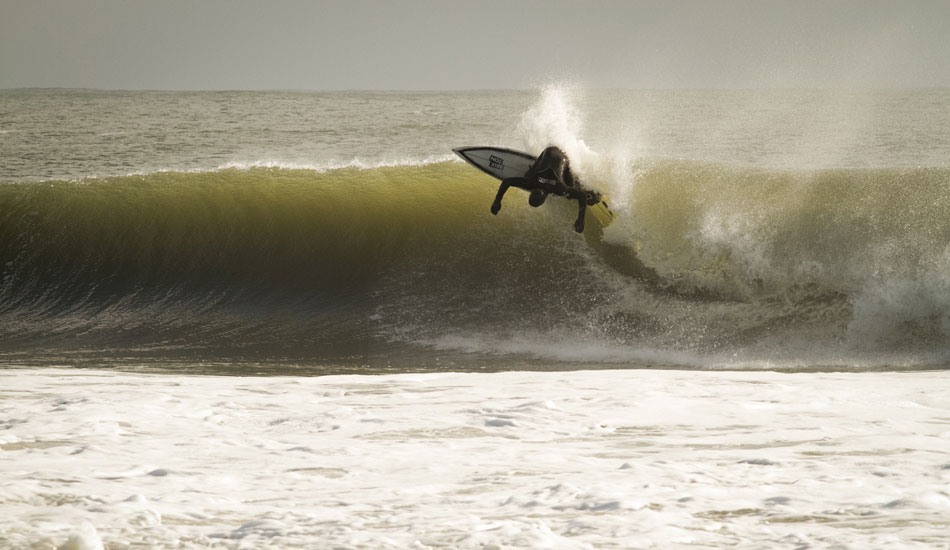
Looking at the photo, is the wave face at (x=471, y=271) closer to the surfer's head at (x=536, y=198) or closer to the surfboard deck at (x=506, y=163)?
the surfboard deck at (x=506, y=163)

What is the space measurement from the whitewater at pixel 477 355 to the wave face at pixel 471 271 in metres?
0.04

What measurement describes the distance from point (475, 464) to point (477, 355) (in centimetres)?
515

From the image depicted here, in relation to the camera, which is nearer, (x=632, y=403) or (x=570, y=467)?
(x=570, y=467)

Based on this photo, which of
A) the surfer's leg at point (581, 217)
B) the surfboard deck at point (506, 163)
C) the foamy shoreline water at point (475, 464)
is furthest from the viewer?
the surfboard deck at point (506, 163)

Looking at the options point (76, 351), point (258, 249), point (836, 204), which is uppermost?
point (836, 204)

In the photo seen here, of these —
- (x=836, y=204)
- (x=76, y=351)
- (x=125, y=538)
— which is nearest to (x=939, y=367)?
(x=836, y=204)

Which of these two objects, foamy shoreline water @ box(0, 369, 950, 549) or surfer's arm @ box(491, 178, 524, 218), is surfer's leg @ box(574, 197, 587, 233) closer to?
surfer's arm @ box(491, 178, 524, 218)

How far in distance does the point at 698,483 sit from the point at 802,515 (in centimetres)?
47

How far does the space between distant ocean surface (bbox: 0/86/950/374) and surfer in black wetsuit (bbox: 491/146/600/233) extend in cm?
74

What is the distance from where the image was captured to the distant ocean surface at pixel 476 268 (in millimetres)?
9055

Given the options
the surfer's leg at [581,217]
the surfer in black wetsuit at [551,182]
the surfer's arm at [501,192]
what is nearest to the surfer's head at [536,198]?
the surfer in black wetsuit at [551,182]

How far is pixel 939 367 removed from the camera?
8.22 m

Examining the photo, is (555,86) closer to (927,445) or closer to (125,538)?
(927,445)

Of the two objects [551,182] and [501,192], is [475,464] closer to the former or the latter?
[501,192]
